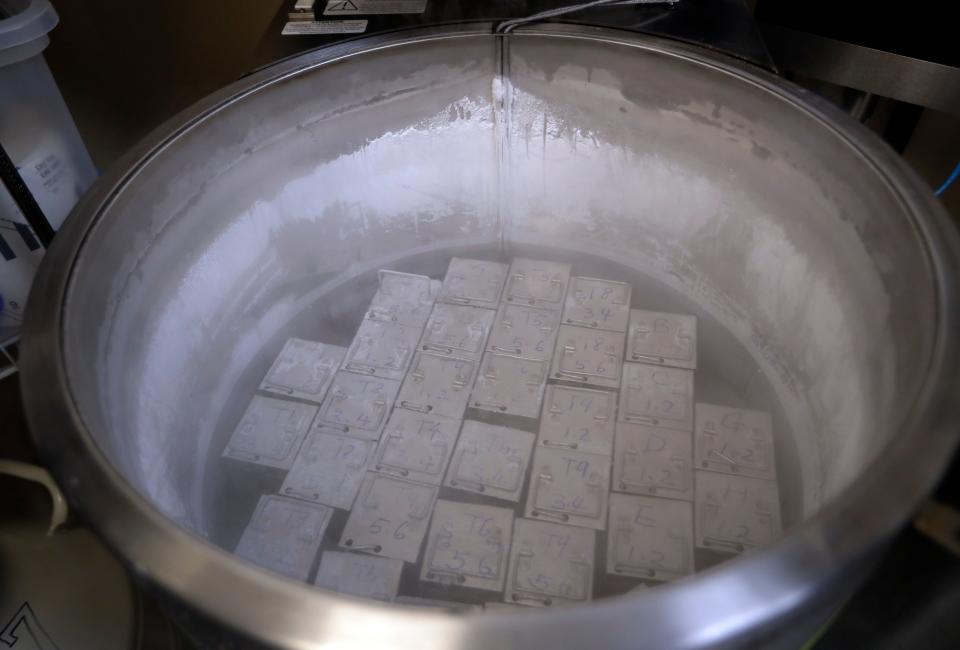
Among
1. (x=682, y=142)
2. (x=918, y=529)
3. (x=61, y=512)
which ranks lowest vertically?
(x=61, y=512)

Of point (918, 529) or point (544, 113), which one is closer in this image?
point (918, 529)

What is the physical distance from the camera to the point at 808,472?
803 mm

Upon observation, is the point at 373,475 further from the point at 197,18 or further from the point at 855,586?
the point at 197,18

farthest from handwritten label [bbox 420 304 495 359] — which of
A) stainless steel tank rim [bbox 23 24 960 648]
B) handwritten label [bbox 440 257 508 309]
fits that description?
stainless steel tank rim [bbox 23 24 960 648]

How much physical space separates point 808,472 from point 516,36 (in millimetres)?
654

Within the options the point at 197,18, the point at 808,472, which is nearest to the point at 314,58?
the point at 197,18

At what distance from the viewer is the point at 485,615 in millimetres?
423

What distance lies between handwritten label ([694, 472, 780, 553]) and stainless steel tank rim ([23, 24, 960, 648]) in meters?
0.31

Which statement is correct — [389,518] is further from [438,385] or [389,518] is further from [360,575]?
[438,385]

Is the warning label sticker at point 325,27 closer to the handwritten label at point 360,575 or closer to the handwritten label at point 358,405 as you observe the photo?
the handwritten label at point 358,405

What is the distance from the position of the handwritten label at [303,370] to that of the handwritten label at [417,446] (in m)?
0.12

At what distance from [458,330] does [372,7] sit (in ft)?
1.60

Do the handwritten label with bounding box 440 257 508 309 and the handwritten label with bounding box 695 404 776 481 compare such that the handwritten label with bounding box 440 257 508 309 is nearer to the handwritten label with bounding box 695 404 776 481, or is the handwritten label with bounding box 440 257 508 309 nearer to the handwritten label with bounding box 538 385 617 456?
the handwritten label with bounding box 538 385 617 456

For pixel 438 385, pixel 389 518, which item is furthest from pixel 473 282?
pixel 389 518
